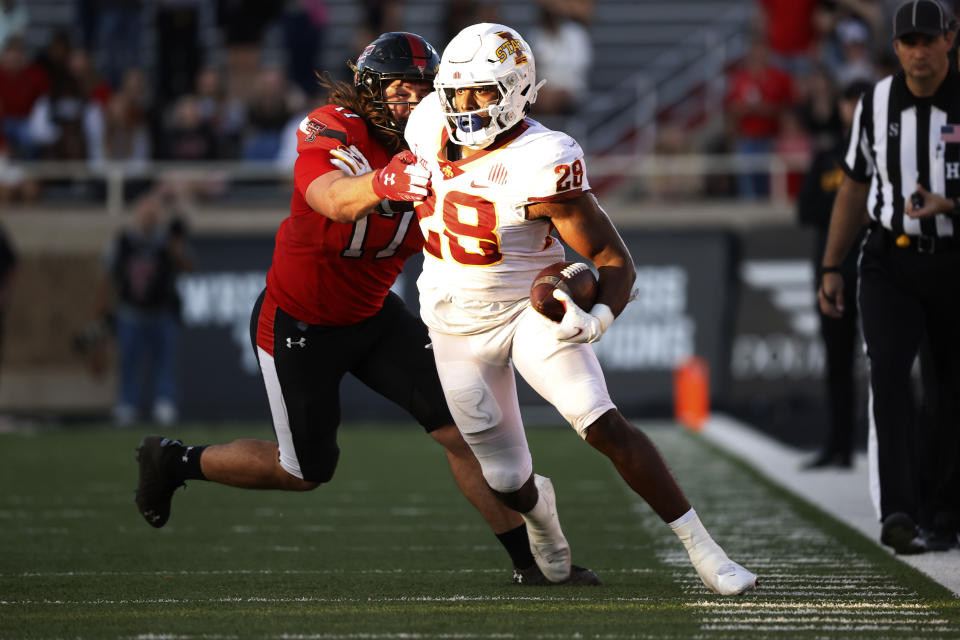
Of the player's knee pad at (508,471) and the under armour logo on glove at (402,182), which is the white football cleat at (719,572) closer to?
the player's knee pad at (508,471)

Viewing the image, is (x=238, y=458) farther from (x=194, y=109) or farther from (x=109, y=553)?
(x=194, y=109)

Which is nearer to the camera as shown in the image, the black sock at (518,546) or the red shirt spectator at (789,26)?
the black sock at (518,546)

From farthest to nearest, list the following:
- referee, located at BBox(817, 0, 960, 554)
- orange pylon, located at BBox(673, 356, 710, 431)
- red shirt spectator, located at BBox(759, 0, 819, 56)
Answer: red shirt spectator, located at BBox(759, 0, 819, 56) < orange pylon, located at BBox(673, 356, 710, 431) < referee, located at BBox(817, 0, 960, 554)

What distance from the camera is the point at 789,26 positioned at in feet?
44.1

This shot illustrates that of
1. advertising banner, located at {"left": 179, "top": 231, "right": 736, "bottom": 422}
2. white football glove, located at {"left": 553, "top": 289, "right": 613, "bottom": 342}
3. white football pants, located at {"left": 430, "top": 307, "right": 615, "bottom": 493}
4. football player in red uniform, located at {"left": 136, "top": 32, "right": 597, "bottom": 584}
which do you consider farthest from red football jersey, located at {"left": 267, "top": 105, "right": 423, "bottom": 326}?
advertising banner, located at {"left": 179, "top": 231, "right": 736, "bottom": 422}

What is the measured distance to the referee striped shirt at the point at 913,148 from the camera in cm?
489

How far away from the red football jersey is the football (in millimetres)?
676

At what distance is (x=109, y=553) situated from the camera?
16.8 ft

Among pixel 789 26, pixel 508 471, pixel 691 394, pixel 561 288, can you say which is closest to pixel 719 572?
pixel 508 471

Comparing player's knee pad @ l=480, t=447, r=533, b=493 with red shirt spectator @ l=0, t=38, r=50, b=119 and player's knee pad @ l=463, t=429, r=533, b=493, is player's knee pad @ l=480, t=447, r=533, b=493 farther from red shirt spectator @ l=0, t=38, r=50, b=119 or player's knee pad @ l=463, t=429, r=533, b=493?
red shirt spectator @ l=0, t=38, r=50, b=119

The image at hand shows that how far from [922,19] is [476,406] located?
6.35 feet

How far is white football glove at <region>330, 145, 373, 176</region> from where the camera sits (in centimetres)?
436

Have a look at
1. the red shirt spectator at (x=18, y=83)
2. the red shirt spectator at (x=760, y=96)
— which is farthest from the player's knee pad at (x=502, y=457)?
the red shirt spectator at (x=18, y=83)

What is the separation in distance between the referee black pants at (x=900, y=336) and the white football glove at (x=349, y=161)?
5.88 ft
